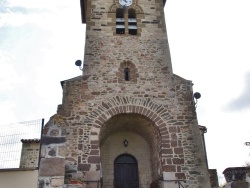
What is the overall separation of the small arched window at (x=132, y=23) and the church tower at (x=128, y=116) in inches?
1.8

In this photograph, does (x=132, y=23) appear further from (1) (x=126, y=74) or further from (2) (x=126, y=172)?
(2) (x=126, y=172)

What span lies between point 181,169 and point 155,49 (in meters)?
5.09

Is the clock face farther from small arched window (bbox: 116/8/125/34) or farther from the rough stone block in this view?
the rough stone block

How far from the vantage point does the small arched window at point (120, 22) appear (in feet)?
43.2

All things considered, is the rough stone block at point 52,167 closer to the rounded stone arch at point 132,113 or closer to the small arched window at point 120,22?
the rounded stone arch at point 132,113

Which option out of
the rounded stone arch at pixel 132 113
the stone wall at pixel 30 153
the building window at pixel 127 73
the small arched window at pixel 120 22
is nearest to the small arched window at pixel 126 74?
the building window at pixel 127 73

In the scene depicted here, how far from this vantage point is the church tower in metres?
9.82

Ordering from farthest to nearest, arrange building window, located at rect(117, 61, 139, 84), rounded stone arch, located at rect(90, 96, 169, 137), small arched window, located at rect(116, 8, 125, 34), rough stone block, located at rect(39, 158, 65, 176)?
small arched window, located at rect(116, 8, 125, 34) < building window, located at rect(117, 61, 139, 84) < rounded stone arch, located at rect(90, 96, 169, 137) < rough stone block, located at rect(39, 158, 65, 176)

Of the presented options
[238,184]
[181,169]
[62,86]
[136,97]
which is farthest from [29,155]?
[238,184]

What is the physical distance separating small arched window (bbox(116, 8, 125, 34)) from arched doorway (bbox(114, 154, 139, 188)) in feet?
17.8

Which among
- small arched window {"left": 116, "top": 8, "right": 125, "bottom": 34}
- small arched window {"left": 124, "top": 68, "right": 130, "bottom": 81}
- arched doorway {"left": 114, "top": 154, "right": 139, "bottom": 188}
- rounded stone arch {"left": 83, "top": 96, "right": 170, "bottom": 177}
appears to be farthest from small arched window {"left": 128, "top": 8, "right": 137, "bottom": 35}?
arched doorway {"left": 114, "top": 154, "right": 139, "bottom": 188}

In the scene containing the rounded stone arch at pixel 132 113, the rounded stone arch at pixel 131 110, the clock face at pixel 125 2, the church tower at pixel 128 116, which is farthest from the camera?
the clock face at pixel 125 2

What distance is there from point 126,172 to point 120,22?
6.51m


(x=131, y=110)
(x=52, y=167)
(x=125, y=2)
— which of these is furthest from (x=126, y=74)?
(x=52, y=167)
